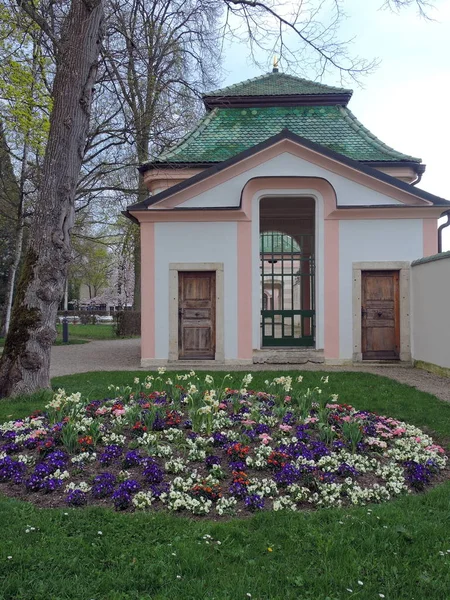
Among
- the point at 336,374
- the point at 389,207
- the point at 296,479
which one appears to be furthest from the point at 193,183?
the point at 296,479

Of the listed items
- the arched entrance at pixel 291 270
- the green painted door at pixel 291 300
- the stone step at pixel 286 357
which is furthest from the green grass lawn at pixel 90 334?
the stone step at pixel 286 357

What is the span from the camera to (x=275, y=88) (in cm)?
1734

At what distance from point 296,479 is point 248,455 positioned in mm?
637

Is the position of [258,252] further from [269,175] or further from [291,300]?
[291,300]

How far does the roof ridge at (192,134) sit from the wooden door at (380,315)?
21.6 ft

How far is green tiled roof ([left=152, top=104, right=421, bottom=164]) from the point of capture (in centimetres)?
1514

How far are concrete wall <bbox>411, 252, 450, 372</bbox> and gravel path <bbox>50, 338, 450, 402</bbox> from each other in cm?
46

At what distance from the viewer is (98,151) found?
18.8m

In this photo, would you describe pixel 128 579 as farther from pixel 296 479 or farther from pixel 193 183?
pixel 193 183

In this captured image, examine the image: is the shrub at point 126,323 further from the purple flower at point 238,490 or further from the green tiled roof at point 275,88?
the purple flower at point 238,490

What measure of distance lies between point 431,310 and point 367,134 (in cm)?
707

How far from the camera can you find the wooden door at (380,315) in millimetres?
12602

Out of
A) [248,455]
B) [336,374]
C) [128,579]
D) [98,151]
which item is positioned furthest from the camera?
[98,151]

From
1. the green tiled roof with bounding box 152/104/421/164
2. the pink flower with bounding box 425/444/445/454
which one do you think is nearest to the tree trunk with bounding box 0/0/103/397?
the pink flower with bounding box 425/444/445/454
